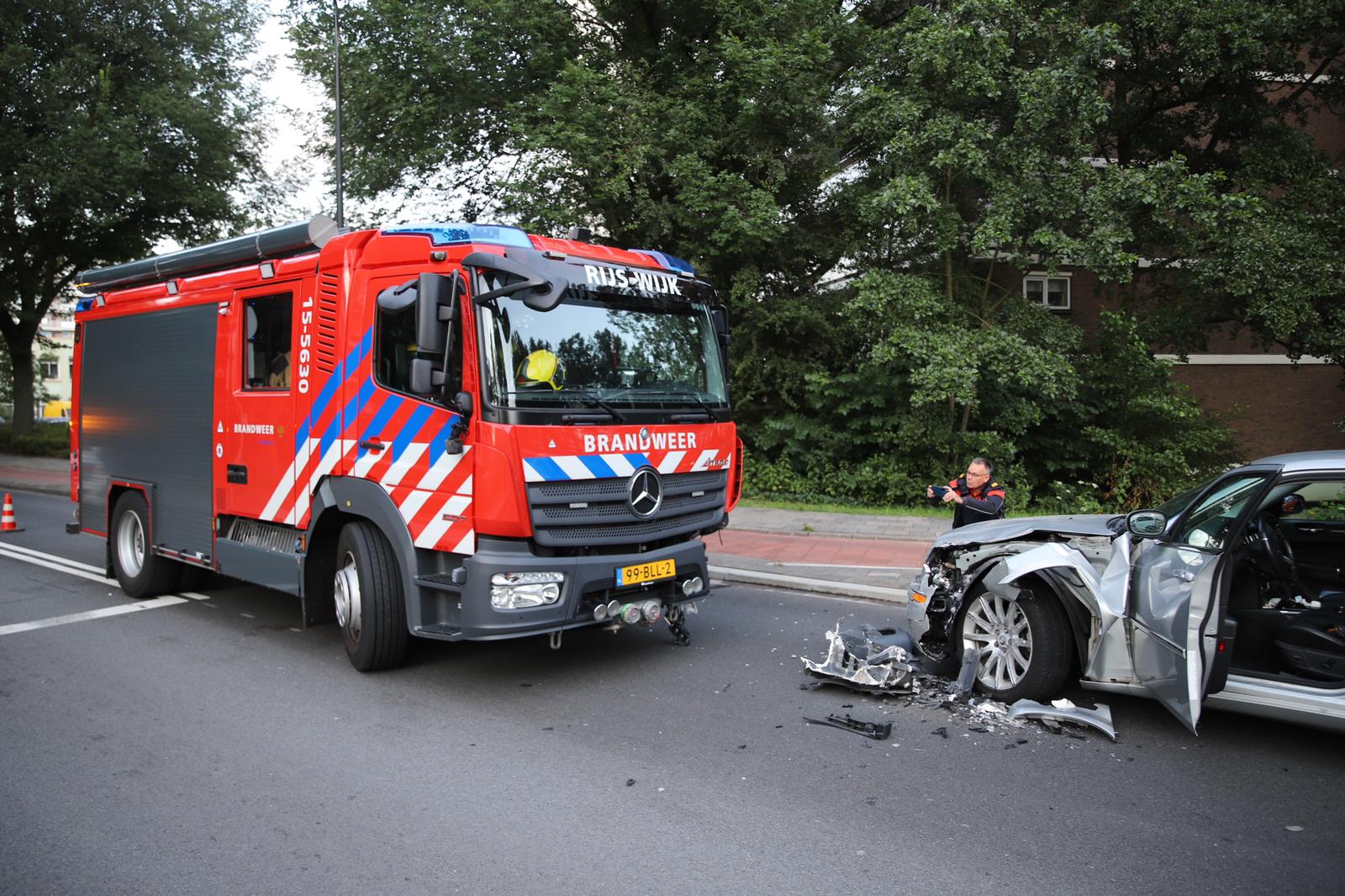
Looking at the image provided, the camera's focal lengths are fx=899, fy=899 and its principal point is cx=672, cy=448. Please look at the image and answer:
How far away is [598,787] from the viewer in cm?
432

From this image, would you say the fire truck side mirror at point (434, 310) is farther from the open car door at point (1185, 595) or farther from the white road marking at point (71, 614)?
the white road marking at point (71, 614)

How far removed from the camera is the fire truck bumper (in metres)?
5.35

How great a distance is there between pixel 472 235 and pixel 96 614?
5369 millimetres

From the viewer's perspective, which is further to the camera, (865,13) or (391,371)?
(865,13)

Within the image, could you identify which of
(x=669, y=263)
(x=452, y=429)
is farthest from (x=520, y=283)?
(x=669, y=263)

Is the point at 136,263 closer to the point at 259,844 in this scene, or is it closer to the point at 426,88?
the point at 259,844

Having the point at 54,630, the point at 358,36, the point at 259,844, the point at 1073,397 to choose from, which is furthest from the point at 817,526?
the point at 358,36

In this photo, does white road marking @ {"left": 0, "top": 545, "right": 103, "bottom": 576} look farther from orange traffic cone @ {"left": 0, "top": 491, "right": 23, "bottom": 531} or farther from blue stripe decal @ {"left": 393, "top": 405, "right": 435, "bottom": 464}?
blue stripe decal @ {"left": 393, "top": 405, "right": 435, "bottom": 464}

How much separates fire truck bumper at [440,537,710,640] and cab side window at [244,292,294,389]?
98.5 inches

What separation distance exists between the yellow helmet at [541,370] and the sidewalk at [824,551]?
2.42 meters

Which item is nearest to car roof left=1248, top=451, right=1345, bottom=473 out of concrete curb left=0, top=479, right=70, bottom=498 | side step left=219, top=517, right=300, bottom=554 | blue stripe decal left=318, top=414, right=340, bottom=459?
blue stripe decal left=318, top=414, right=340, bottom=459

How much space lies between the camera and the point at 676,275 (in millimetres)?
6672

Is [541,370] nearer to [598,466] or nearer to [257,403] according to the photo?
[598,466]

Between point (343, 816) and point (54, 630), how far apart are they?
4949 mm
